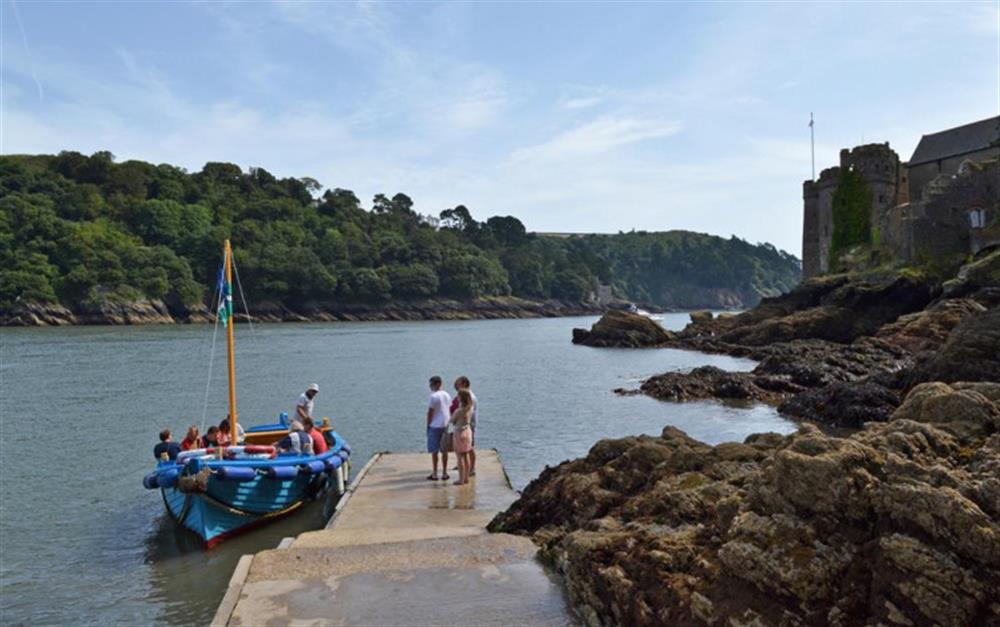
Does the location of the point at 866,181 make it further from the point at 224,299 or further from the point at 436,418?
the point at 224,299

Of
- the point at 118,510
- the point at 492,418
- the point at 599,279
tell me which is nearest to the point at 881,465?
the point at 118,510

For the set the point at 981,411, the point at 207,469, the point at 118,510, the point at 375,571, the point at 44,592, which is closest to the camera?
the point at 981,411

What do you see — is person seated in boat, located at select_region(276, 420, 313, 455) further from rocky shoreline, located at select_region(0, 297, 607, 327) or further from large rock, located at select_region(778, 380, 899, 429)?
rocky shoreline, located at select_region(0, 297, 607, 327)

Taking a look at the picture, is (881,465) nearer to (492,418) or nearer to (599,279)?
(492,418)

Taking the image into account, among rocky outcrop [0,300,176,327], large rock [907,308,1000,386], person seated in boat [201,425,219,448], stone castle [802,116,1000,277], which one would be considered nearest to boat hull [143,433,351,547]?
person seated in boat [201,425,219,448]

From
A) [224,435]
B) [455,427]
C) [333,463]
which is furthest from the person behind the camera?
[224,435]

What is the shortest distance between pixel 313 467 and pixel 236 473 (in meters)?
1.85

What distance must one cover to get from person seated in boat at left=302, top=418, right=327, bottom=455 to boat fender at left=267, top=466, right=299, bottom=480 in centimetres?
136

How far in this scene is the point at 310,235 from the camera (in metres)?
129

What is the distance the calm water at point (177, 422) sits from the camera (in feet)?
37.1

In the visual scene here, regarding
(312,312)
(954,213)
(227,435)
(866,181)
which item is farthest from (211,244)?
(227,435)

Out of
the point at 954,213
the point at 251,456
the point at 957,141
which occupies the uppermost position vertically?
the point at 957,141

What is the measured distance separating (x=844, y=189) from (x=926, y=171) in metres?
5.96

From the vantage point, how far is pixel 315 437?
15023 millimetres
